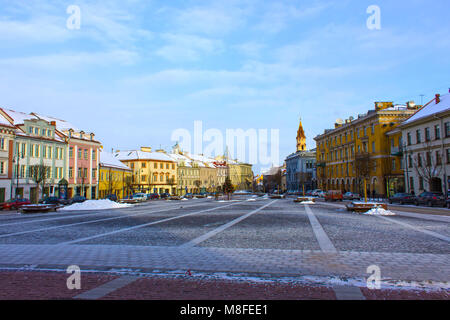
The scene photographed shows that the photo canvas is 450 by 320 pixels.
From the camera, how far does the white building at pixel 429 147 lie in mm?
39250

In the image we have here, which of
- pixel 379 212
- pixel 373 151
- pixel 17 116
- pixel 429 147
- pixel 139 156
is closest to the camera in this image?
pixel 379 212

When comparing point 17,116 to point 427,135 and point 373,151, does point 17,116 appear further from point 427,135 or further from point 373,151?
point 373,151


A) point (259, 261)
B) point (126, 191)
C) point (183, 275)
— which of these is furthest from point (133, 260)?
point (126, 191)

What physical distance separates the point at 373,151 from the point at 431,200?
27.1m

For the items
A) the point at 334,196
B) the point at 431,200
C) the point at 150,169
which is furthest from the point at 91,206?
the point at 150,169

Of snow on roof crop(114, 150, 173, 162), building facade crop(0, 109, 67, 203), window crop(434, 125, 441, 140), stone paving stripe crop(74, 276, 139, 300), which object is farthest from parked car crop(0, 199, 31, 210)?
snow on roof crop(114, 150, 173, 162)

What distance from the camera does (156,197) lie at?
2613 inches

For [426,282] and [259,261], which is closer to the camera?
[426,282]

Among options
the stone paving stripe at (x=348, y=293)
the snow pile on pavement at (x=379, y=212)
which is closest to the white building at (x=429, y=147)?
the snow pile on pavement at (x=379, y=212)

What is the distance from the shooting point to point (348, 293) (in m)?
5.27

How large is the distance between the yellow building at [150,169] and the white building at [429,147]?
54.2m

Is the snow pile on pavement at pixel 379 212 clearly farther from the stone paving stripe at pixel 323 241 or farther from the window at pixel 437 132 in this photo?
the window at pixel 437 132
